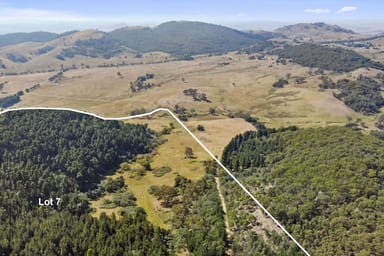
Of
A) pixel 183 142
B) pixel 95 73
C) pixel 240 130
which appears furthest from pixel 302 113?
pixel 95 73

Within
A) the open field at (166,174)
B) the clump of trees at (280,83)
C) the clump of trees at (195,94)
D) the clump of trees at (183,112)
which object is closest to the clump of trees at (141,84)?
the clump of trees at (195,94)

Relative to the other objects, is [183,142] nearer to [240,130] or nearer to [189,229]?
[240,130]

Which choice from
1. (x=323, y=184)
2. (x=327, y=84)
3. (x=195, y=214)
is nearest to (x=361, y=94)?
(x=327, y=84)

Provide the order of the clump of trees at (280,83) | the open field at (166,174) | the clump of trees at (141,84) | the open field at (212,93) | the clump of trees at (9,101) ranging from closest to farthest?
the open field at (166,174), the open field at (212,93), the clump of trees at (9,101), the clump of trees at (280,83), the clump of trees at (141,84)

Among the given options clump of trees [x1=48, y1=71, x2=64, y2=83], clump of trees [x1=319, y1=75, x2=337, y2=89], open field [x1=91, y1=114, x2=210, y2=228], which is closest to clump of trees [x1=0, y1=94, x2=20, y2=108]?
clump of trees [x1=48, y1=71, x2=64, y2=83]

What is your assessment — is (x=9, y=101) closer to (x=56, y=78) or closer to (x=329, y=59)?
(x=56, y=78)

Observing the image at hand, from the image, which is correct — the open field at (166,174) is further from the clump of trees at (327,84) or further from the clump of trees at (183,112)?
the clump of trees at (327,84)

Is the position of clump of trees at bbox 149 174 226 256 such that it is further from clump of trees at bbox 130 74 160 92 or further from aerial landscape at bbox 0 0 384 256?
clump of trees at bbox 130 74 160 92
